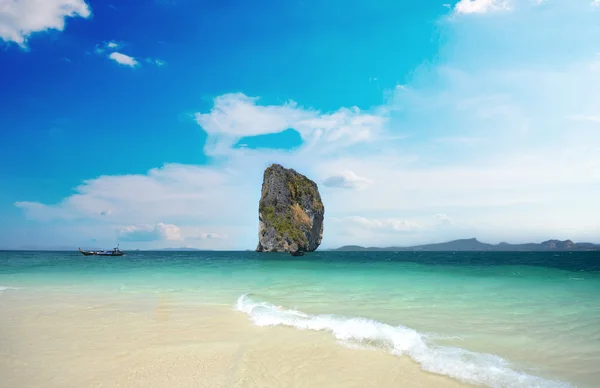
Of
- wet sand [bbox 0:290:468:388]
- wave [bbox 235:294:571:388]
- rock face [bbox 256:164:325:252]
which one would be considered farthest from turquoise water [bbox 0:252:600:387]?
rock face [bbox 256:164:325:252]

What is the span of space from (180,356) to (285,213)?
9205cm

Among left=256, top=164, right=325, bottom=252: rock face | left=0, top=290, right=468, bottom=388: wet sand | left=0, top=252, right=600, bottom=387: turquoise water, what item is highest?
left=256, top=164, right=325, bottom=252: rock face

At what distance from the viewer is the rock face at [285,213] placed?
96500mm

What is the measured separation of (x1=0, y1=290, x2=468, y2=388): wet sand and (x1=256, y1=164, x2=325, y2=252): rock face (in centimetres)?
8535

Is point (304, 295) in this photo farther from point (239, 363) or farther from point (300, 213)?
point (300, 213)

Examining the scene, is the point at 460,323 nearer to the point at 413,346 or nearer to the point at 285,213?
the point at 413,346

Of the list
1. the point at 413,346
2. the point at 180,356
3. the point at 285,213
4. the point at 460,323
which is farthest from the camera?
the point at 285,213

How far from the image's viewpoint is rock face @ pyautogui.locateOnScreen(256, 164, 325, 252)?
9650 centimetres

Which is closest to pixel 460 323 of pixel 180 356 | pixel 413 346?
pixel 413 346

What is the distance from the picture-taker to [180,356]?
24.0 ft

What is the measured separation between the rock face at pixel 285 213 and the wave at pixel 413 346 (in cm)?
8462

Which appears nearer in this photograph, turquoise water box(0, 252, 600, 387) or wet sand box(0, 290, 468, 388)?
wet sand box(0, 290, 468, 388)

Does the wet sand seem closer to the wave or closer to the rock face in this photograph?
the wave

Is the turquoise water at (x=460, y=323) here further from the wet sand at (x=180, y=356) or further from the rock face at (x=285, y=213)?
the rock face at (x=285, y=213)
